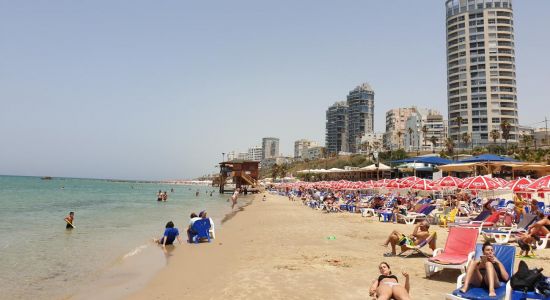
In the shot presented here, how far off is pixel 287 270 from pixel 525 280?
13.3 ft

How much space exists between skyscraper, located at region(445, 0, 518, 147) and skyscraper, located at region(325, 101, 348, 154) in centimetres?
9076

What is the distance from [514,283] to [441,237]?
7.44 metres

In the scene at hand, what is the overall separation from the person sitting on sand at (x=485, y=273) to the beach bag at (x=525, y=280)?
23cm

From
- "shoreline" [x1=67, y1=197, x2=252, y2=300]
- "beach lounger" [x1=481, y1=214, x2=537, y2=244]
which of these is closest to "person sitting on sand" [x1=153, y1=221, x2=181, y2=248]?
"shoreline" [x1=67, y1=197, x2=252, y2=300]

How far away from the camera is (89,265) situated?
31.5 feet

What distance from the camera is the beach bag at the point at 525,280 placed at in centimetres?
488

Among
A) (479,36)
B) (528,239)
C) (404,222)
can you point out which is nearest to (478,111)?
(479,36)

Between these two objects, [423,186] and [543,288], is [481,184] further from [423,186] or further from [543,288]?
[543,288]

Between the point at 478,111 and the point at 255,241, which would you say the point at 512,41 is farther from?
the point at 255,241

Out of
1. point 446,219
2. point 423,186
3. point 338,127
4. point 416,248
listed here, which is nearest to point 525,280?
point 416,248

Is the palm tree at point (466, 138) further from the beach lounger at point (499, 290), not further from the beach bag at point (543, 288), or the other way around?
the beach bag at point (543, 288)

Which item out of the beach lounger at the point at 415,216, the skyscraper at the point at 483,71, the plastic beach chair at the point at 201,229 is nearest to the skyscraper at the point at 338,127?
the skyscraper at the point at 483,71

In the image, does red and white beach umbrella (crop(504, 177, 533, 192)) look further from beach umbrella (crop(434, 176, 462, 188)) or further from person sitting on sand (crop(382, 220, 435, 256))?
person sitting on sand (crop(382, 220, 435, 256))

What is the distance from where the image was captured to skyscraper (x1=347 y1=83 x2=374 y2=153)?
6988 inches
